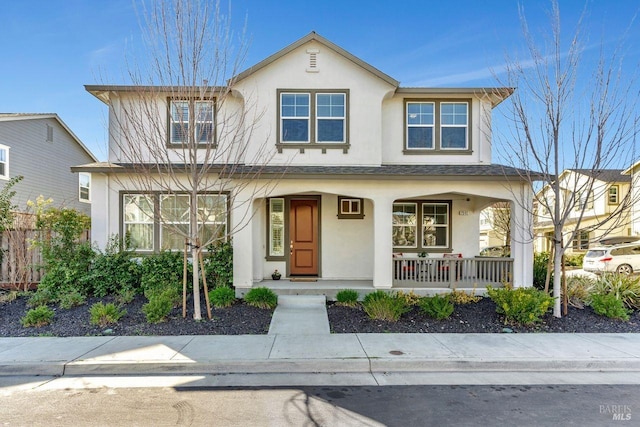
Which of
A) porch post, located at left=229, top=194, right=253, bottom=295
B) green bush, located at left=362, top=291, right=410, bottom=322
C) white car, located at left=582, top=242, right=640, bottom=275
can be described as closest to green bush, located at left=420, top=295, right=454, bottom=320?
green bush, located at left=362, top=291, right=410, bottom=322

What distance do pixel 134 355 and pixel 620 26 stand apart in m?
10.8

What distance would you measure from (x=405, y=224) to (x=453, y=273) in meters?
2.38

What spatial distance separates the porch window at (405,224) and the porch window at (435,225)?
31 centimetres

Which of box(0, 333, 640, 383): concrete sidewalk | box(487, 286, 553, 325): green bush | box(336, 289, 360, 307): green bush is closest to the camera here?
box(0, 333, 640, 383): concrete sidewalk

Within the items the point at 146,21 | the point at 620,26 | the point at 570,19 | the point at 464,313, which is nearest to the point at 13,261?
the point at 146,21

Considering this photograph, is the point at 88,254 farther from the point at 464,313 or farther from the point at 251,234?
the point at 464,313

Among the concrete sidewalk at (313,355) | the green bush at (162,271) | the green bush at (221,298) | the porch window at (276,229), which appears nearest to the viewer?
the concrete sidewalk at (313,355)

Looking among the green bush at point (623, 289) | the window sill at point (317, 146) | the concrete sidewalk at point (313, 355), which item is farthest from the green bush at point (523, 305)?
the window sill at point (317, 146)

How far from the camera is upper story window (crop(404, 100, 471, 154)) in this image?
10531 mm

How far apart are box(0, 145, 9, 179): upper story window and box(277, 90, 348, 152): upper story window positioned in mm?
12688

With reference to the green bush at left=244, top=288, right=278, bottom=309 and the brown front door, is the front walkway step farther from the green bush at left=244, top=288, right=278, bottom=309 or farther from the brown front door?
the brown front door

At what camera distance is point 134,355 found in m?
5.45

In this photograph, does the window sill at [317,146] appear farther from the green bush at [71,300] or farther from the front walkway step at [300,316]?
the green bush at [71,300]

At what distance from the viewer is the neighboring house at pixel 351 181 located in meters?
9.13
